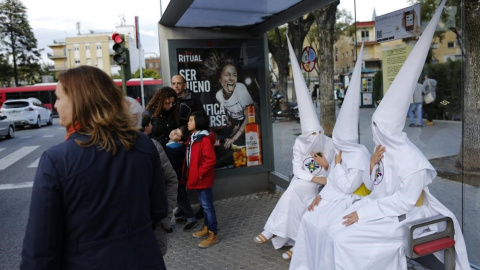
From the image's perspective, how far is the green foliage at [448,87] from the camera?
340 centimetres

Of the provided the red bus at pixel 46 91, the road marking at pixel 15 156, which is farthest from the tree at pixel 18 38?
the road marking at pixel 15 156

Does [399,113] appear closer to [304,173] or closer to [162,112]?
[304,173]

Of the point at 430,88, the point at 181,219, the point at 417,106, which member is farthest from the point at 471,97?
the point at 181,219

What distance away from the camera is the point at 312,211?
11.7 ft

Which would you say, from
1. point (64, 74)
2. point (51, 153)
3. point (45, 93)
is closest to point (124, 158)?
point (51, 153)

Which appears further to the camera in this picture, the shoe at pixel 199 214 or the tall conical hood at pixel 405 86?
the shoe at pixel 199 214

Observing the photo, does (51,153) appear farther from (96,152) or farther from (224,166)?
(224,166)

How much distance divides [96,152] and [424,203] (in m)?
2.44

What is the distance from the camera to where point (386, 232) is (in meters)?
2.87

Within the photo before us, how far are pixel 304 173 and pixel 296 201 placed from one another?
1.00 ft

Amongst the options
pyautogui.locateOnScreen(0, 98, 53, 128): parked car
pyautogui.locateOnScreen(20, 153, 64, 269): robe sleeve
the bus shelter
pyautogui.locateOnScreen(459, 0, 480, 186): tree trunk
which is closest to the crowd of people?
pyautogui.locateOnScreen(20, 153, 64, 269): robe sleeve

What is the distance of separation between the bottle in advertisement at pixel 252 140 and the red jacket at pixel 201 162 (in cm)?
180

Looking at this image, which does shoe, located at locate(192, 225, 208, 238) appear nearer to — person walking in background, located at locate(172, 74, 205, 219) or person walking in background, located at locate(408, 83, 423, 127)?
person walking in background, located at locate(172, 74, 205, 219)

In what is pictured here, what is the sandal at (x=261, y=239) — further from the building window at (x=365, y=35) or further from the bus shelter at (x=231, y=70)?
the building window at (x=365, y=35)
